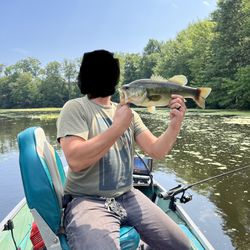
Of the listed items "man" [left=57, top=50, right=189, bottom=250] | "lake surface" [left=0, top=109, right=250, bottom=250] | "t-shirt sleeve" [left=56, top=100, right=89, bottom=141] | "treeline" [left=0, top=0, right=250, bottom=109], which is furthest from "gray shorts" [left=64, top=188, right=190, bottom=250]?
"treeline" [left=0, top=0, right=250, bottom=109]

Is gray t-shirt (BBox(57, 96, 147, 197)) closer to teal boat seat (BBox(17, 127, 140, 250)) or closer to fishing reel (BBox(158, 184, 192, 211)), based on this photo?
teal boat seat (BBox(17, 127, 140, 250))

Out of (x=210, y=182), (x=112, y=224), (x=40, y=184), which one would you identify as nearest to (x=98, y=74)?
(x=40, y=184)

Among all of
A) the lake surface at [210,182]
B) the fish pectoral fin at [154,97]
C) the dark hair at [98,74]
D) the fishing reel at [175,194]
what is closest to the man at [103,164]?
the dark hair at [98,74]

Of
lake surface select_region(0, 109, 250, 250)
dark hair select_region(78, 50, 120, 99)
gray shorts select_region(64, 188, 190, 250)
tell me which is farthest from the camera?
lake surface select_region(0, 109, 250, 250)

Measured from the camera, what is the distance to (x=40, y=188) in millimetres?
2236

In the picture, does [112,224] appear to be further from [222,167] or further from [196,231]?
[222,167]

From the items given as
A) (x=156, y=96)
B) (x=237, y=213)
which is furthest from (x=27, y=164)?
(x=237, y=213)

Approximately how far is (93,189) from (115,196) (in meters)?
0.16

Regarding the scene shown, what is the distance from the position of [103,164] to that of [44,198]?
42 centimetres

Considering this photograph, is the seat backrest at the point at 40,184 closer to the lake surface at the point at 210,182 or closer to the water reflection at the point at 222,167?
the lake surface at the point at 210,182

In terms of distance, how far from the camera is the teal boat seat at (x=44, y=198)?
2.24 metres

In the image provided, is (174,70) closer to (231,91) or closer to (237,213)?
(231,91)

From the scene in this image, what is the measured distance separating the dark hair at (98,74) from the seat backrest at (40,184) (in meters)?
0.51

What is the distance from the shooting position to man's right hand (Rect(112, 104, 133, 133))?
2152mm
